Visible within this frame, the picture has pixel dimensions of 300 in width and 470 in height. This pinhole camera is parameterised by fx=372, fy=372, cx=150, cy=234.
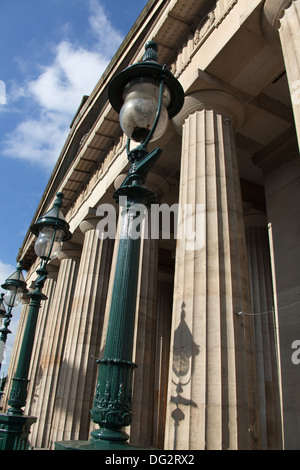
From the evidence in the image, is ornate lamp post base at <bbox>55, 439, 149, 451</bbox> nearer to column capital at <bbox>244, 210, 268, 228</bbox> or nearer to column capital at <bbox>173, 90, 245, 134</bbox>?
column capital at <bbox>173, 90, 245, 134</bbox>

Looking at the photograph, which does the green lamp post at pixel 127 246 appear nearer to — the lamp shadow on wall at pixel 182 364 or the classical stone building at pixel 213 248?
the classical stone building at pixel 213 248

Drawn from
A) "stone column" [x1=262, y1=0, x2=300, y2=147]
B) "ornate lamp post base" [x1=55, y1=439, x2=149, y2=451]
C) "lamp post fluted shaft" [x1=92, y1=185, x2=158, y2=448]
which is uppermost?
"stone column" [x1=262, y1=0, x2=300, y2=147]

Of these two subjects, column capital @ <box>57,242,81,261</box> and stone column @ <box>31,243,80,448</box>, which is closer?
stone column @ <box>31,243,80,448</box>

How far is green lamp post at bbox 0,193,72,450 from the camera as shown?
22.3 ft

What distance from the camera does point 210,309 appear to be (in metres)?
7.20

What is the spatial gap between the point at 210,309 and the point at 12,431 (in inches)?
169

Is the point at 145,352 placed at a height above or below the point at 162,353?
below

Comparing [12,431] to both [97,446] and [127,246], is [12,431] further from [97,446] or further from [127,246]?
[127,246]

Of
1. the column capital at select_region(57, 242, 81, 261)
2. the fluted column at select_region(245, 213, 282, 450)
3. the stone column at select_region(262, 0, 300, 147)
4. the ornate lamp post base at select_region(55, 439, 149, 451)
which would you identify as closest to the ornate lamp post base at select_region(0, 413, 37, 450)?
the ornate lamp post base at select_region(55, 439, 149, 451)

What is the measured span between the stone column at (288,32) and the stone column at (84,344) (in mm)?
11131

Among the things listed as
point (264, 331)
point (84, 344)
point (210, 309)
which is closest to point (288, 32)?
point (210, 309)

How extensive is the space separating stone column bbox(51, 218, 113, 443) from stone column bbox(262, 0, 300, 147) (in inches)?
438
